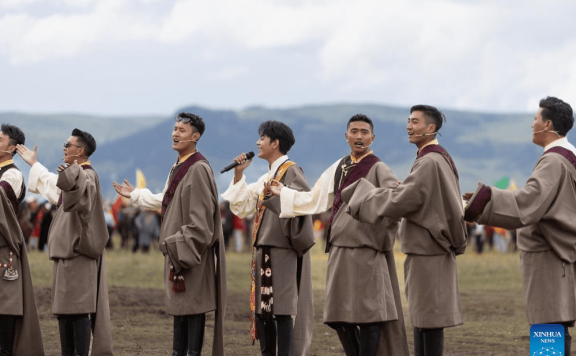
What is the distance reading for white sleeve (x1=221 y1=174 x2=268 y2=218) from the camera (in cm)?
898

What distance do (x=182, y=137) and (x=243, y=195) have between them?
3.02 ft

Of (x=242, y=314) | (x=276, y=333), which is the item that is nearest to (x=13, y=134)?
(x=276, y=333)

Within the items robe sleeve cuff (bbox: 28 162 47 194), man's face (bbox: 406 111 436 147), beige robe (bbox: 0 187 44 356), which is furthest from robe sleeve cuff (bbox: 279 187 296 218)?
beige robe (bbox: 0 187 44 356)

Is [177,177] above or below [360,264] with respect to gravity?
above

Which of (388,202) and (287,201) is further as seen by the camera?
(287,201)

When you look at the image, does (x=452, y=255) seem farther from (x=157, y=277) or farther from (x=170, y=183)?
(x=157, y=277)

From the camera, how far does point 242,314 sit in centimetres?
1555

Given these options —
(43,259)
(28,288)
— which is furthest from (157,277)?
(28,288)

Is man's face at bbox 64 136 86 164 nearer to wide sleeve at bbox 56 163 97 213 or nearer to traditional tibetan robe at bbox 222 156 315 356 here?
wide sleeve at bbox 56 163 97 213

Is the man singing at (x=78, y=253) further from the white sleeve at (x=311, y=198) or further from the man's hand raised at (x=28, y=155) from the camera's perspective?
the white sleeve at (x=311, y=198)

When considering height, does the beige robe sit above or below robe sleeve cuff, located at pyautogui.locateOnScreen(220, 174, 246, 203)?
below

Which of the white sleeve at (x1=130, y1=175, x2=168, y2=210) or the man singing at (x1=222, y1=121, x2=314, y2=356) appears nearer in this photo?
the man singing at (x1=222, y1=121, x2=314, y2=356)

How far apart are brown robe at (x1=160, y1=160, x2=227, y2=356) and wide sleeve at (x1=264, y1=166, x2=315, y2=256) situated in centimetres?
53

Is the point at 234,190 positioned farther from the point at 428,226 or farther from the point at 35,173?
the point at 428,226
